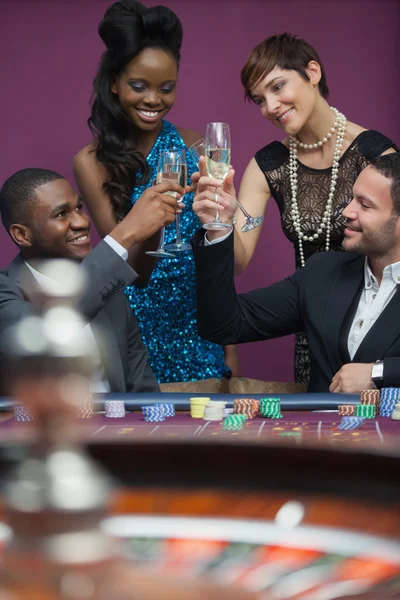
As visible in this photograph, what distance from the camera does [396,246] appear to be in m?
2.50

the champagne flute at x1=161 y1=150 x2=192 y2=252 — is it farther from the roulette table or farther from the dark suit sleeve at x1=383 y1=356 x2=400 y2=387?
the roulette table

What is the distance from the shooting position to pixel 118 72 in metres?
2.86

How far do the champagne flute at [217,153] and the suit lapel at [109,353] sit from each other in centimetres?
40

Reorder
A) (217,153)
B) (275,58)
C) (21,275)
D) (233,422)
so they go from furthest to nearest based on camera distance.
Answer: (275,58) → (21,275) → (217,153) → (233,422)

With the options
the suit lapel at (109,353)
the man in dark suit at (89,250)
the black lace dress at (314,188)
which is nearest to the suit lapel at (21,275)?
the man in dark suit at (89,250)

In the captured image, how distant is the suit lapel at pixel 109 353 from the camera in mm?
2303

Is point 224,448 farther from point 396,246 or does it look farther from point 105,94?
point 105,94

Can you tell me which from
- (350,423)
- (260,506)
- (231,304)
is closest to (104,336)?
(231,304)

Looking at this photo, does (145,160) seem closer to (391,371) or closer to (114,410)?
(391,371)

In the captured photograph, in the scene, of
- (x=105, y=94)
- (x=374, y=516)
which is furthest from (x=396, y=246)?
(x=374, y=516)

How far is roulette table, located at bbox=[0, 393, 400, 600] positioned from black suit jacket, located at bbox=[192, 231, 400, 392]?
93cm

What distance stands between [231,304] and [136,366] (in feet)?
1.04

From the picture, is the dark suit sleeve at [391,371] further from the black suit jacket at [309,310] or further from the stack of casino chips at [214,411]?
the stack of casino chips at [214,411]

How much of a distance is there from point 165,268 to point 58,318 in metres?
2.22
